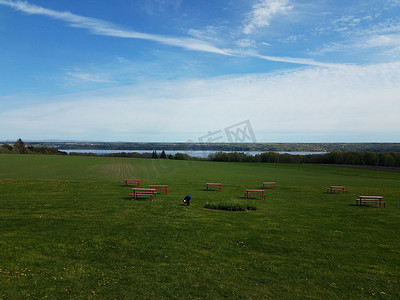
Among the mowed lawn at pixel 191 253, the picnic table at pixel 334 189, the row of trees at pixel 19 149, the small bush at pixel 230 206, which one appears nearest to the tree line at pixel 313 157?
the row of trees at pixel 19 149

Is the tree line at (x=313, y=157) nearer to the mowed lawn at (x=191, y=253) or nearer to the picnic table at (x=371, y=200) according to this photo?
the picnic table at (x=371, y=200)

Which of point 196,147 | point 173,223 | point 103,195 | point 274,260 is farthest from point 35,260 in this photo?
point 196,147

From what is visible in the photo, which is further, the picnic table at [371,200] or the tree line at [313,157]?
the tree line at [313,157]

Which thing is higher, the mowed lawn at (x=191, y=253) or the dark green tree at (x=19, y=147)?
the dark green tree at (x=19, y=147)

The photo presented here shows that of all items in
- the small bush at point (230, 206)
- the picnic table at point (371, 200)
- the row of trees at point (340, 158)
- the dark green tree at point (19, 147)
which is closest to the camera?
the small bush at point (230, 206)

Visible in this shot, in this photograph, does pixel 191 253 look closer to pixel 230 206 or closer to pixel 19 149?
pixel 230 206

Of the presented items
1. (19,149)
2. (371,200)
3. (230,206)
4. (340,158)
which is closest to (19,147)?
(19,149)

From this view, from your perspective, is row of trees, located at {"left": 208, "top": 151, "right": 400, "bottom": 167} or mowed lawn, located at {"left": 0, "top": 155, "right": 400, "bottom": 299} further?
row of trees, located at {"left": 208, "top": 151, "right": 400, "bottom": 167}

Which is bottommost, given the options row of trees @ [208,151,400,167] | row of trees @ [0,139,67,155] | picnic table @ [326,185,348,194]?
picnic table @ [326,185,348,194]

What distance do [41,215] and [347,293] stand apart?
1334 centimetres

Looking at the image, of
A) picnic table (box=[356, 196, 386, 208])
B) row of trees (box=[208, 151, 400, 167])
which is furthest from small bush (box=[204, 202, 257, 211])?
row of trees (box=[208, 151, 400, 167])

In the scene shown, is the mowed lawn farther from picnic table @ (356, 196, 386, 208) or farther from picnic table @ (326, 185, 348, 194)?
picnic table @ (326, 185, 348, 194)

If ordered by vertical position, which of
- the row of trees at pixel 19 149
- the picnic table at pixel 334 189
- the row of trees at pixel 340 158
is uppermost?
the row of trees at pixel 19 149

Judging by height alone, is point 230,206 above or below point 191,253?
above
